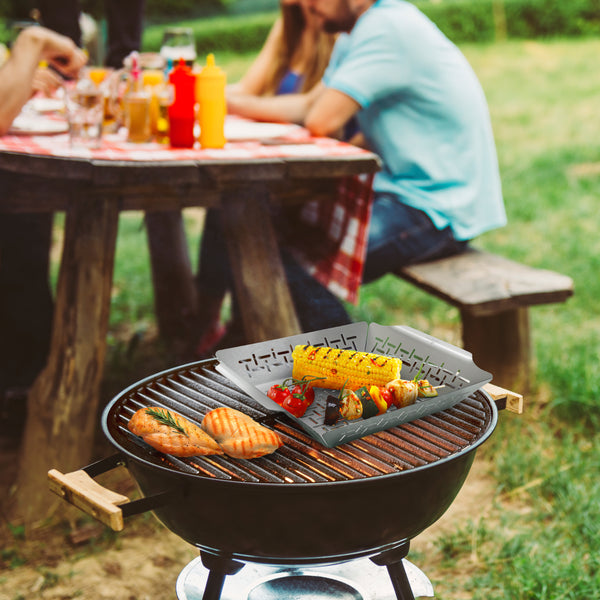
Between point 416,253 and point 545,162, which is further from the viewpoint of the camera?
point 545,162

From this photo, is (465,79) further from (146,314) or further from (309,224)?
(146,314)

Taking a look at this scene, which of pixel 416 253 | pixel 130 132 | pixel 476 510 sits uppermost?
pixel 130 132

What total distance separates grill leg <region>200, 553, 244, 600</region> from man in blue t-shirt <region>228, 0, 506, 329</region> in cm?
140

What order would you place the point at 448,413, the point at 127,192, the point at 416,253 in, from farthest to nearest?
the point at 416,253 → the point at 127,192 → the point at 448,413

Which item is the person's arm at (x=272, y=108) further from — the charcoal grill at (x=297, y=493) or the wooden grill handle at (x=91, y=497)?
the wooden grill handle at (x=91, y=497)

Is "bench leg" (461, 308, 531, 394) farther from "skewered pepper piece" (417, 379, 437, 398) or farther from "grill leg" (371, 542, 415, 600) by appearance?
"grill leg" (371, 542, 415, 600)

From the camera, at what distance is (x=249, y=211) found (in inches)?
108

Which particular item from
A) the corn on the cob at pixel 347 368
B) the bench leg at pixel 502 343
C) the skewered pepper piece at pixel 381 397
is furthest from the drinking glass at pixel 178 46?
the skewered pepper piece at pixel 381 397

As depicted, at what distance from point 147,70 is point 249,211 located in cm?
95

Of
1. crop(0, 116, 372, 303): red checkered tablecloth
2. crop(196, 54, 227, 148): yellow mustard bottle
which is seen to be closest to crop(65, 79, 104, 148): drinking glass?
crop(0, 116, 372, 303): red checkered tablecloth

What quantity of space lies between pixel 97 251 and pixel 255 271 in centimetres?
52

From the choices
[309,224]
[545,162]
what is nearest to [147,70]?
[309,224]

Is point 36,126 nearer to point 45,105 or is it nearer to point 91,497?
point 45,105

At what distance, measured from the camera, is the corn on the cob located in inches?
66.4
